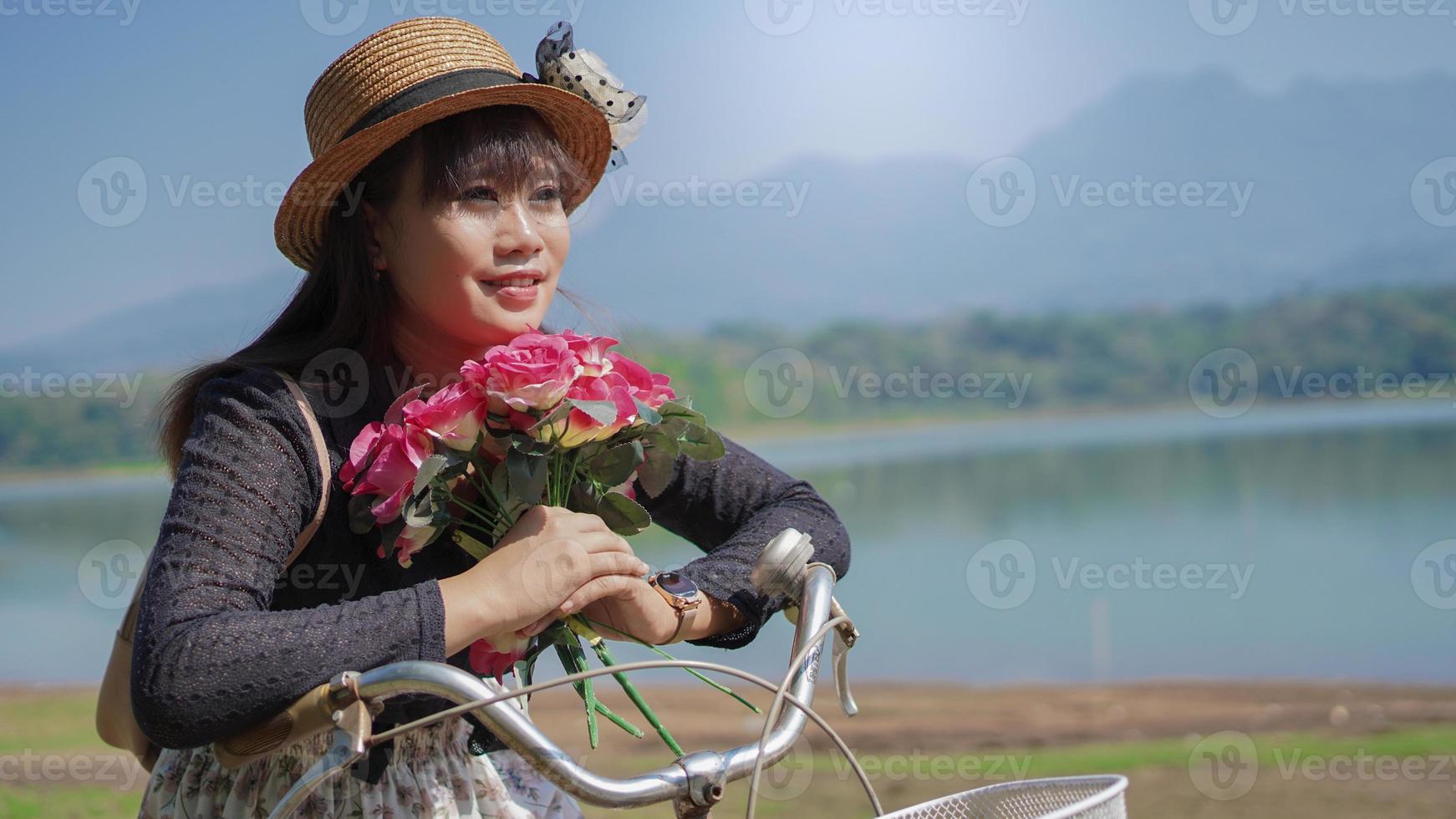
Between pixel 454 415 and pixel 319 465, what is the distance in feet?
0.71

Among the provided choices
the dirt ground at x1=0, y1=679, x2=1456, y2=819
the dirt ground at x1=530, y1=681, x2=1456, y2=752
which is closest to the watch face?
the dirt ground at x1=0, y1=679, x2=1456, y2=819

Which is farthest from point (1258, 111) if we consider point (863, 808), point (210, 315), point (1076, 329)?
point (863, 808)

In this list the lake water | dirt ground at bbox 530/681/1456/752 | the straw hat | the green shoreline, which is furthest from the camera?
the green shoreline

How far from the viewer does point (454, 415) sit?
1.51 m

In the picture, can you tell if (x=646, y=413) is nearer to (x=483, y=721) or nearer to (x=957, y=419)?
(x=483, y=721)

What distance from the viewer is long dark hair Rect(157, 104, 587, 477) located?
1774 millimetres

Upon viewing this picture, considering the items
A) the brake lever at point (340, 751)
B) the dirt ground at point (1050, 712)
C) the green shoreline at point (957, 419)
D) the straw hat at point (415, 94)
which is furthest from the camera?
the green shoreline at point (957, 419)

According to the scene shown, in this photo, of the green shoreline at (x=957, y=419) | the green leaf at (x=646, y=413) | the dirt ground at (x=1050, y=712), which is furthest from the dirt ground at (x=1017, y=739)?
the green shoreline at (x=957, y=419)

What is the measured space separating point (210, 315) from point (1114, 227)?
79.1 metres

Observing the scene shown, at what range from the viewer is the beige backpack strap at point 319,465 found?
1603 mm

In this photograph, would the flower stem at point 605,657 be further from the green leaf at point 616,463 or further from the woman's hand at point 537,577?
the green leaf at point 616,463

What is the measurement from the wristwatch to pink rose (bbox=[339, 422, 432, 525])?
34cm

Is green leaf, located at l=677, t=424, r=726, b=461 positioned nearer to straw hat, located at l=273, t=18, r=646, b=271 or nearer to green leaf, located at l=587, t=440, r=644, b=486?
green leaf, located at l=587, t=440, r=644, b=486

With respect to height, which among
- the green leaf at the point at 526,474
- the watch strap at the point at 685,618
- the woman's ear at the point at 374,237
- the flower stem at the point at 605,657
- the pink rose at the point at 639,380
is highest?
the woman's ear at the point at 374,237
